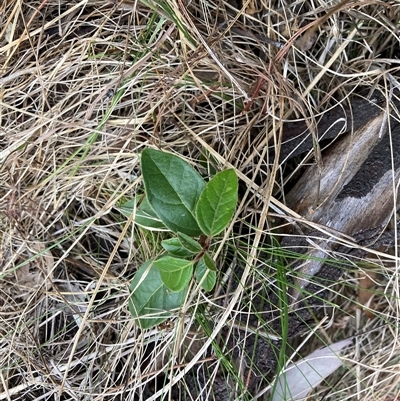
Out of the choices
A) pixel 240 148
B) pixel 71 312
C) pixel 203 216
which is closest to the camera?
pixel 203 216

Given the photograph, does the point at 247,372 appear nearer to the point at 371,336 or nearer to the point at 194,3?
the point at 371,336

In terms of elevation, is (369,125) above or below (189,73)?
below

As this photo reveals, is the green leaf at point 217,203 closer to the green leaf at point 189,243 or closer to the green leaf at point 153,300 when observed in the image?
the green leaf at point 189,243

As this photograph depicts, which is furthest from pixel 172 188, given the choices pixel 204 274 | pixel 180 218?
pixel 204 274

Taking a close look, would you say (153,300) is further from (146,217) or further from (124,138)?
(124,138)

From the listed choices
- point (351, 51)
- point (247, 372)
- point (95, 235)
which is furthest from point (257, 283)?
point (351, 51)

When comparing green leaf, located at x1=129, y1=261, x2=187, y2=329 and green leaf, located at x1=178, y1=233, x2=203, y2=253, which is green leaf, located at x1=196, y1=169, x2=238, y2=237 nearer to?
green leaf, located at x1=178, y1=233, x2=203, y2=253
